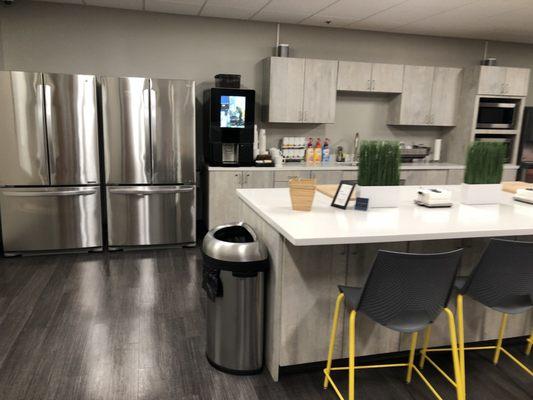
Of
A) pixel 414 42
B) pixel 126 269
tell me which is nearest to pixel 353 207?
pixel 126 269

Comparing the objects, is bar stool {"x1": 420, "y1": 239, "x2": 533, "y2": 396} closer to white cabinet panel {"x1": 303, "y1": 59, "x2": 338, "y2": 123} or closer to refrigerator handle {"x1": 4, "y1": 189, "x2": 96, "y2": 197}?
white cabinet panel {"x1": 303, "y1": 59, "x2": 338, "y2": 123}

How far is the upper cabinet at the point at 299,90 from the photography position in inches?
197

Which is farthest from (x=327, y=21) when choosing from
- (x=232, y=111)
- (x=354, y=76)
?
(x=232, y=111)

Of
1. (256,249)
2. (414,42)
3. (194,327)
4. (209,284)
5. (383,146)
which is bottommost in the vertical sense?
(194,327)

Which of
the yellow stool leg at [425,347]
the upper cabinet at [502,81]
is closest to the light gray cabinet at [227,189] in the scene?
the yellow stool leg at [425,347]

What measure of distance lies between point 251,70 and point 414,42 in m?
2.28

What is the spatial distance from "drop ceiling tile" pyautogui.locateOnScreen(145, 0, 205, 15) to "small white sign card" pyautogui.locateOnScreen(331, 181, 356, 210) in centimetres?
280

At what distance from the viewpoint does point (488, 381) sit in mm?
2416

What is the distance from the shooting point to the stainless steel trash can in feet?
7.52

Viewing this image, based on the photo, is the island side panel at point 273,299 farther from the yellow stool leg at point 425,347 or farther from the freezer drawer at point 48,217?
the freezer drawer at point 48,217

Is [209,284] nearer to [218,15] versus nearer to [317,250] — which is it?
[317,250]

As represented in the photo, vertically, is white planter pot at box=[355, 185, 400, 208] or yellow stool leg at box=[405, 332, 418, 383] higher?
white planter pot at box=[355, 185, 400, 208]

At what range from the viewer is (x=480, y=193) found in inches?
109

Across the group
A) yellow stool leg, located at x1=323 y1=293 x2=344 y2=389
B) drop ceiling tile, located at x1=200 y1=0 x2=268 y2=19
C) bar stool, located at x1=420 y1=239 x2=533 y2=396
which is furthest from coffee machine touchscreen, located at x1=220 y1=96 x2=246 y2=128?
bar stool, located at x1=420 y1=239 x2=533 y2=396
